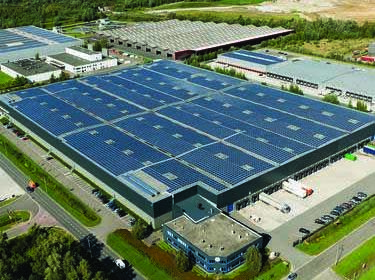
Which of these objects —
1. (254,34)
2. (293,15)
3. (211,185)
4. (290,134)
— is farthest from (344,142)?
(293,15)

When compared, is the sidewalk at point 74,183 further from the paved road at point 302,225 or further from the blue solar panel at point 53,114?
the paved road at point 302,225

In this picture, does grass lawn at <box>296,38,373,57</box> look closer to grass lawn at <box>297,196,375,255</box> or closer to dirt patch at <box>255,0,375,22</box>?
dirt patch at <box>255,0,375,22</box>

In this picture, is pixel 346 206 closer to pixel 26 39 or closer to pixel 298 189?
pixel 298 189

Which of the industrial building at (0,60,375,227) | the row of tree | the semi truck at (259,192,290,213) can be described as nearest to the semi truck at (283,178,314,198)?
the industrial building at (0,60,375,227)

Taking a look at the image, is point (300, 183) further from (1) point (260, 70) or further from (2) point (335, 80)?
(1) point (260, 70)

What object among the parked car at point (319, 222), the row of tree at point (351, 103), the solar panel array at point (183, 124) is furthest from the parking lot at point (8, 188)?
the row of tree at point (351, 103)
